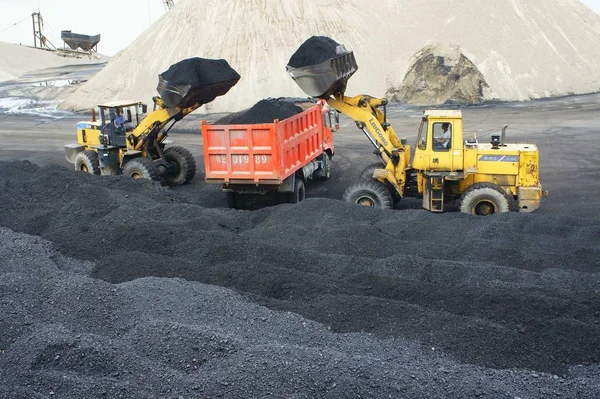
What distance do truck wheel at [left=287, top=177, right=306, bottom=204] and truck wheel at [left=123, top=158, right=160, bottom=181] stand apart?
3.96m

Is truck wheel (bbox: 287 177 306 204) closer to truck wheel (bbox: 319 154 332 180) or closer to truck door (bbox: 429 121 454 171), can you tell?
Answer: truck wheel (bbox: 319 154 332 180)

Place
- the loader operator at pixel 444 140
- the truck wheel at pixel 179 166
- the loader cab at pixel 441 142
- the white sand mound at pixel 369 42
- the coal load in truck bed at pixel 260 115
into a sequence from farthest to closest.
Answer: the white sand mound at pixel 369 42 → the truck wheel at pixel 179 166 → the coal load in truck bed at pixel 260 115 → the loader operator at pixel 444 140 → the loader cab at pixel 441 142

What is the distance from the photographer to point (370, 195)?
14.2 meters

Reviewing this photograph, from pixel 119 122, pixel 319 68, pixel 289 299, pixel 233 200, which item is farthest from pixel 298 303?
pixel 119 122

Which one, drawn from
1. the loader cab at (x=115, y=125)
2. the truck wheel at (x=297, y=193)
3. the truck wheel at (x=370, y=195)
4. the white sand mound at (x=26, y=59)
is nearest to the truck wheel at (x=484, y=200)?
the truck wheel at (x=370, y=195)

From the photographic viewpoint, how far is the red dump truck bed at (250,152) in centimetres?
1423

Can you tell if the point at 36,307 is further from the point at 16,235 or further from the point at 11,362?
the point at 16,235

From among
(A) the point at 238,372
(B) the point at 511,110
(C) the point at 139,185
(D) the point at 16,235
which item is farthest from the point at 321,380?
(B) the point at 511,110

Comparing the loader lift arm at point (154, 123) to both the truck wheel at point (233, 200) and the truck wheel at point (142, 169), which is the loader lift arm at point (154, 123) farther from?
the truck wheel at point (233, 200)

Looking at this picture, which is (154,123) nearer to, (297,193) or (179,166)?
(179,166)

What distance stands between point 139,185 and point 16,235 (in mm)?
4163

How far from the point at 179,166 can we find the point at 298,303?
34.5 ft

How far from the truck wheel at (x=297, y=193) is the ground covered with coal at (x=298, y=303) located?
1.58 meters

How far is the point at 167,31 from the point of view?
35.7m
